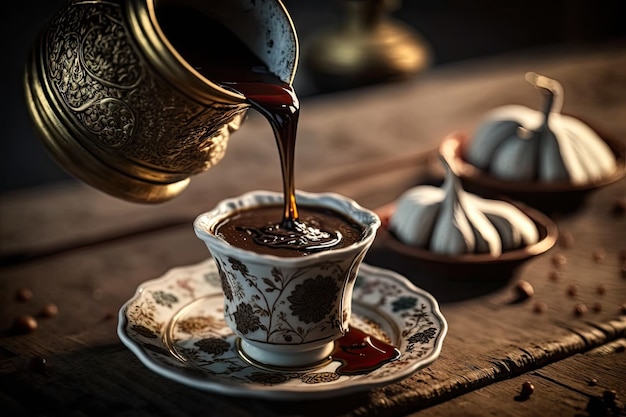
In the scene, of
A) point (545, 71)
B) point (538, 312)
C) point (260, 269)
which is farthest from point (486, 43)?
point (260, 269)

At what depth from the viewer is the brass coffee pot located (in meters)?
1.02

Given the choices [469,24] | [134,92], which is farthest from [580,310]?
[469,24]

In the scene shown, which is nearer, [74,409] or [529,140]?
[74,409]

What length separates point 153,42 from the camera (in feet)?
3.28

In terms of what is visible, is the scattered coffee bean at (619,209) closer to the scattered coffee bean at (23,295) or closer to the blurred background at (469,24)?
the scattered coffee bean at (23,295)

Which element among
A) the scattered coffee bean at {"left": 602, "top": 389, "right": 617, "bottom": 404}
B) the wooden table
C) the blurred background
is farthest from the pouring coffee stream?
the blurred background

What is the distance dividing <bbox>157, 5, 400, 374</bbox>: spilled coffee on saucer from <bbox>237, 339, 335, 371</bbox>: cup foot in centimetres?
3

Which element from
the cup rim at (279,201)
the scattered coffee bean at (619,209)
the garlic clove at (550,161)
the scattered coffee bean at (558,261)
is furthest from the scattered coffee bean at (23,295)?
the scattered coffee bean at (619,209)

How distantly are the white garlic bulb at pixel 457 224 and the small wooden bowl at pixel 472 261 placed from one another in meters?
0.01

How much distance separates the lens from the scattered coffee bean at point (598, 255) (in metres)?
1.48

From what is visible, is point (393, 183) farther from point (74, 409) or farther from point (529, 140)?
point (74, 409)

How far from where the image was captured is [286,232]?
1.10m

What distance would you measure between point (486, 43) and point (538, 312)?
360cm

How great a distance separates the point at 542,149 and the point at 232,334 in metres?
0.78
